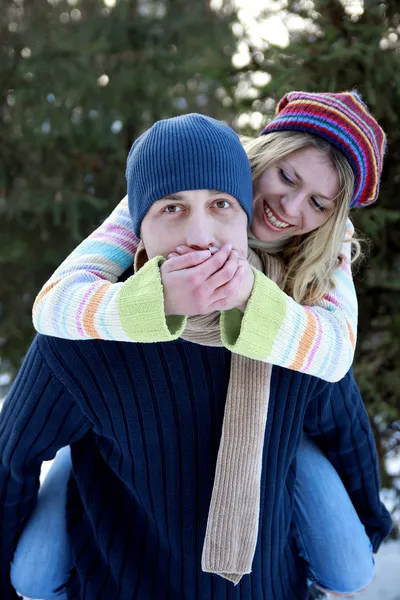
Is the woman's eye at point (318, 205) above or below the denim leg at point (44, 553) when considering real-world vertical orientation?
above

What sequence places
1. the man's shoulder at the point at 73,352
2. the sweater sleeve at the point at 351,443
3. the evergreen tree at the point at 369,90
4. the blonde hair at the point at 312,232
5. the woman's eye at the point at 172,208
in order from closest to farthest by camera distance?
the woman's eye at the point at 172,208
the man's shoulder at the point at 73,352
the blonde hair at the point at 312,232
the sweater sleeve at the point at 351,443
the evergreen tree at the point at 369,90

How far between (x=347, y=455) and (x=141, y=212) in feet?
2.67

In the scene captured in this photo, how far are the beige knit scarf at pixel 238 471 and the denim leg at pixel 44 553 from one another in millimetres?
402

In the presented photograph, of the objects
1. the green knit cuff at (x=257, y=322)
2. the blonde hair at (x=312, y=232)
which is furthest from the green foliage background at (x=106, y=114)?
the green knit cuff at (x=257, y=322)

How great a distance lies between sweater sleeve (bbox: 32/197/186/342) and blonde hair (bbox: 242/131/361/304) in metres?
0.35

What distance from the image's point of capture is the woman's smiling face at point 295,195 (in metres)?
1.31

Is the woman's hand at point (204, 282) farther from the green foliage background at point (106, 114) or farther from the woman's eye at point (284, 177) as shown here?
the green foliage background at point (106, 114)

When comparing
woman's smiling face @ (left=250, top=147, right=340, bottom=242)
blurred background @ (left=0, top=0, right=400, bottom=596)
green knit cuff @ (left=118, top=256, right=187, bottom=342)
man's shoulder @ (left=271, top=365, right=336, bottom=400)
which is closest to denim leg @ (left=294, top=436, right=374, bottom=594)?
man's shoulder @ (left=271, top=365, right=336, bottom=400)

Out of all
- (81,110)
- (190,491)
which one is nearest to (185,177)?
(190,491)

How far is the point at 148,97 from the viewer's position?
114 inches

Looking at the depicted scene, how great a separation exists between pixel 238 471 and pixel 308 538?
1.36 feet

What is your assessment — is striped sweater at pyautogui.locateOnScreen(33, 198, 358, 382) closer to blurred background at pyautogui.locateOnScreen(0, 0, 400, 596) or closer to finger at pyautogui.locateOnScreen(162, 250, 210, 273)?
finger at pyautogui.locateOnScreen(162, 250, 210, 273)

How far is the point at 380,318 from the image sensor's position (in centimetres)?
229

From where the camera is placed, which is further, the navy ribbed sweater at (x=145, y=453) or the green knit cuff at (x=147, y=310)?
the navy ribbed sweater at (x=145, y=453)
